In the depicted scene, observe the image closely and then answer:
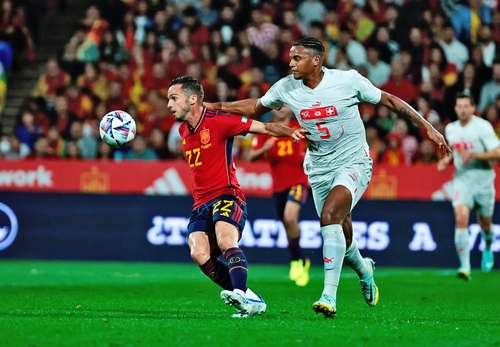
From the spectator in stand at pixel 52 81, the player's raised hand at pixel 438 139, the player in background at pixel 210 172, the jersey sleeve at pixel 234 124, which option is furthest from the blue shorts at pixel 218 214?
the spectator in stand at pixel 52 81

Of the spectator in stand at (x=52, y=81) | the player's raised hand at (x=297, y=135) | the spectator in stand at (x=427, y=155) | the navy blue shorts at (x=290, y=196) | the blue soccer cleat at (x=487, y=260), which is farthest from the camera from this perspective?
the spectator in stand at (x=52, y=81)

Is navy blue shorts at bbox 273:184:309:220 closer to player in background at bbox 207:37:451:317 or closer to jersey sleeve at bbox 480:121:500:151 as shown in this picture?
jersey sleeve at bbox 480:121:500:151

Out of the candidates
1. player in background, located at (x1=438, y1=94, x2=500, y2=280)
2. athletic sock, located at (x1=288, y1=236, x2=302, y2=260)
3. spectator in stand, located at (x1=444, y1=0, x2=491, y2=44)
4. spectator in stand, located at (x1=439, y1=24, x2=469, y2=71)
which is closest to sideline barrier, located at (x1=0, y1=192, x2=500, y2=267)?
player in background, located at (x1=438, y1=94, x2=500, y2=280)

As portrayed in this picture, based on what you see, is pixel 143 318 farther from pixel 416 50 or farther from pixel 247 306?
pixel 416 50

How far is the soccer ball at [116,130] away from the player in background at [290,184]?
15.6 feet

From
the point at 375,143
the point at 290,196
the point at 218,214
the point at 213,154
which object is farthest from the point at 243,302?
the point at 375,143

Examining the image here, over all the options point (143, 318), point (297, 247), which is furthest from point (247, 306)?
point (297, 247)

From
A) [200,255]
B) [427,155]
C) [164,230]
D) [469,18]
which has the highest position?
[469,18]

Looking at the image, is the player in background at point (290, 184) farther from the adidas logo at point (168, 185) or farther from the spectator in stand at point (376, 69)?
the spectator in stand at point (376, 69)

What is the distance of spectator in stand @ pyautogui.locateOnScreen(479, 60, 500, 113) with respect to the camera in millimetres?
20781

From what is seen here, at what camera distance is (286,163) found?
15656mm

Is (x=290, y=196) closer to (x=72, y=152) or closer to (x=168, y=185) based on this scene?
(x=168, y=185)

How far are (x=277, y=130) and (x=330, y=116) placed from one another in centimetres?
65

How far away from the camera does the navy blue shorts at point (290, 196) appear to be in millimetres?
15430
